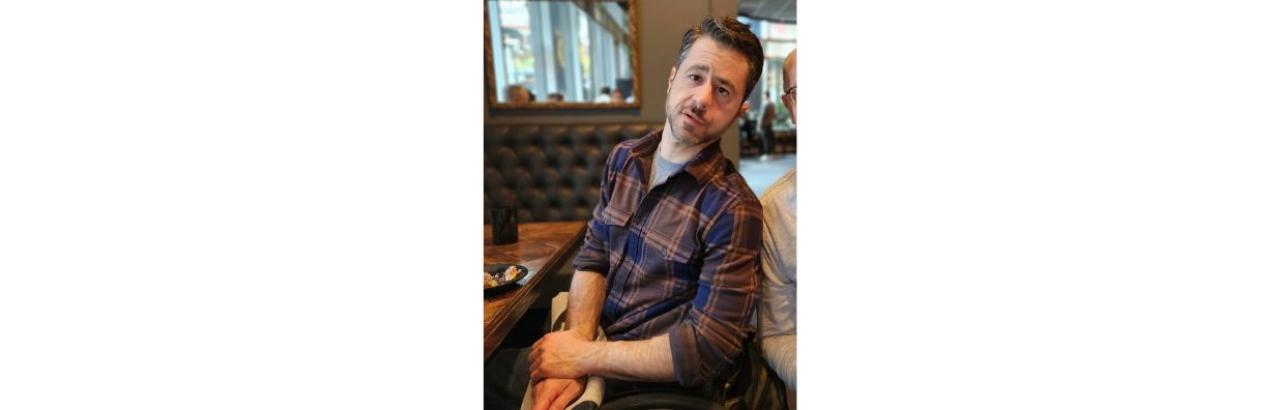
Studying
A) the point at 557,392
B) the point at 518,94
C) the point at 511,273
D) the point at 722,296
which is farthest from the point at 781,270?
the point at 518,94

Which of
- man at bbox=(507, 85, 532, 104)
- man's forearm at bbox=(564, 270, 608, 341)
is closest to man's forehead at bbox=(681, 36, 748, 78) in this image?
man's forearm at bbox=(564, 270, 608, 341)

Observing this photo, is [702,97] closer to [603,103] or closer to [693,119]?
[693,119]

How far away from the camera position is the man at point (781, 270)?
1.98 ft

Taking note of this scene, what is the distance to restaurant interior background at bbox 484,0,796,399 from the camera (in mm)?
626

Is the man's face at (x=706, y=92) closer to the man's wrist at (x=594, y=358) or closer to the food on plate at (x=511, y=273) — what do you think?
the man's wrist at (x=594, y=358)

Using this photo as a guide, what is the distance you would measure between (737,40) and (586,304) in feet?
1.21

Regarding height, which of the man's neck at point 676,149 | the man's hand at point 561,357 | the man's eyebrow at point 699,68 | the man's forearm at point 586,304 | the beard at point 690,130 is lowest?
the man's hand at point 561,357

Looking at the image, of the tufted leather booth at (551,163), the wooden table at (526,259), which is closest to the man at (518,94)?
the tufted leather booth at (551,163)

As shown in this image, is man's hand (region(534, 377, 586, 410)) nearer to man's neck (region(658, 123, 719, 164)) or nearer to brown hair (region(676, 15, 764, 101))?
man's neck (region(658, 123, 719, 164))

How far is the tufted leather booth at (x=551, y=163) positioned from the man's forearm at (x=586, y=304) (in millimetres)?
359
